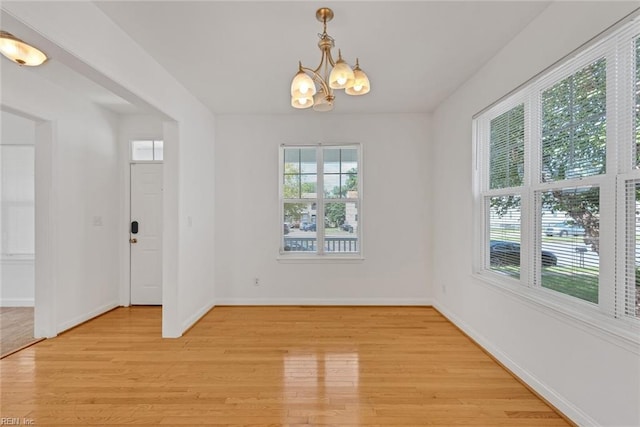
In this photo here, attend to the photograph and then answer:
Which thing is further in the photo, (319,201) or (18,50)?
(319,201)

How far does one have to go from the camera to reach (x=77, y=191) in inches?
146

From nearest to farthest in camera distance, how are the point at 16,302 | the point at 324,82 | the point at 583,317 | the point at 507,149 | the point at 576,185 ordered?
the point at 583,317
the point at 576,185
the point at 324,82
the point at 507,149
the point at 16,302

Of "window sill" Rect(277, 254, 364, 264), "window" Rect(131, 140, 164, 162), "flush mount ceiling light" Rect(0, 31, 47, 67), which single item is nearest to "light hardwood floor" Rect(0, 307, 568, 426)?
"window sill" Rect(277, 254, 364, 264)

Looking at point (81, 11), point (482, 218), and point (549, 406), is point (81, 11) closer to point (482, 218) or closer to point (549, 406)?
point (482, 218)

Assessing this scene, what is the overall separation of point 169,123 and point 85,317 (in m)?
2.64

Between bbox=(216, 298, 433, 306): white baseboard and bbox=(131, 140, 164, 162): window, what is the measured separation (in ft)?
7.56

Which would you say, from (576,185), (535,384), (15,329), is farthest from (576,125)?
(15,329)

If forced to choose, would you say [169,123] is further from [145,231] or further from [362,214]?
[362,214]

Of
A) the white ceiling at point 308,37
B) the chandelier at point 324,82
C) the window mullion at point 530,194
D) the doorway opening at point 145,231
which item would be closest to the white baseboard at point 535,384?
the window mullion at point 530,194

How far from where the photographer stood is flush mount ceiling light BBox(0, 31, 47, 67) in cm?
215

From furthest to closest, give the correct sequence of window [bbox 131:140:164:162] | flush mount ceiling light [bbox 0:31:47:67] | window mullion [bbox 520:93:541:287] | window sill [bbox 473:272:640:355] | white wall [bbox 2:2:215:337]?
window [bbox 131:140:164:162], window mullion [bbox 520:93:541:287], flush mount ceiling light [bbox 0:31:47:67], white wall [bbox 2:2:215:337], window sill [bbox 473:272:640:355]

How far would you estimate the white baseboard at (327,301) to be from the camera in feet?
14.4

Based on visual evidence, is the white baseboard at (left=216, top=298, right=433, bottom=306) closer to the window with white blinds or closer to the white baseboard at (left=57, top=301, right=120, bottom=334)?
the white baseboard at (left=57, top=301, right=120, bottom=334)

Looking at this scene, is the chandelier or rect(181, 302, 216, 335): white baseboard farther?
rect(181, 302, 216, 335): white baseboard
